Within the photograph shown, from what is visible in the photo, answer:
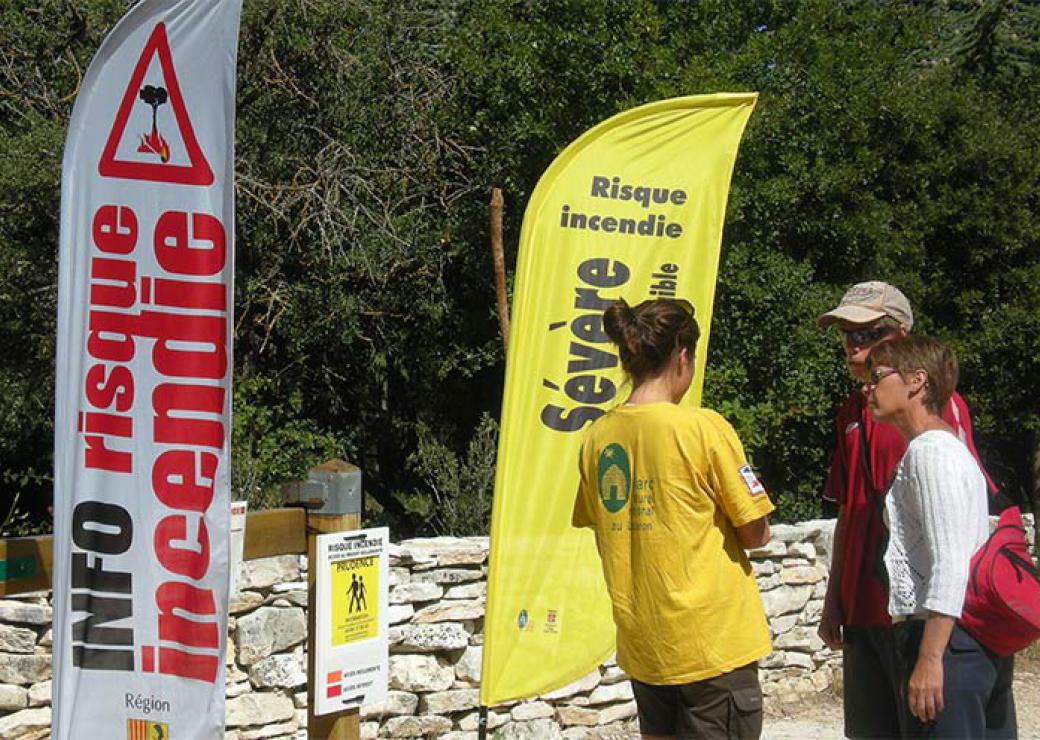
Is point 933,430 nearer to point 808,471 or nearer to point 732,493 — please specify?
point 732,493

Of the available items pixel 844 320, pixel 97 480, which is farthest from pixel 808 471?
pixel 97 480

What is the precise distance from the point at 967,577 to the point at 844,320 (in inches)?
37.6

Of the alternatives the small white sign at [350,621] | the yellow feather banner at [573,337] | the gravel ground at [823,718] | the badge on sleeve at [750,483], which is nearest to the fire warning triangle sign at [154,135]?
the small white sign at [350,621]

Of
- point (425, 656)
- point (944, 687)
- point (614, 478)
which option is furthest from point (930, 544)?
point (425, 656)

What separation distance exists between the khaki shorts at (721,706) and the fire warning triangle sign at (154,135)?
1999 mm

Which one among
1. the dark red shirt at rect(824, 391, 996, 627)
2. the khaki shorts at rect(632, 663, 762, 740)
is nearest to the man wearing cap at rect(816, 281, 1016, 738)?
the dark red shirt at rect(824, 391, 996, 627)

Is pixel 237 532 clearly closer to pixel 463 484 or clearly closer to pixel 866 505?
pixel 866 505

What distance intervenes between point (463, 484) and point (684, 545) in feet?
18.1

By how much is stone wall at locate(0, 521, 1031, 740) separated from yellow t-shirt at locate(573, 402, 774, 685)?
2.82 metres

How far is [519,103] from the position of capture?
409 inches

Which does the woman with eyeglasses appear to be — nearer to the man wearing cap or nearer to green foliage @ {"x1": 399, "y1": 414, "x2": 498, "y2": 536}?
the man wearing cap

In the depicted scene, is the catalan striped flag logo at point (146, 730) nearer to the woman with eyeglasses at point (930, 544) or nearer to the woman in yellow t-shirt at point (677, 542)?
the woman in yellow t-shirt at point (677, 542)

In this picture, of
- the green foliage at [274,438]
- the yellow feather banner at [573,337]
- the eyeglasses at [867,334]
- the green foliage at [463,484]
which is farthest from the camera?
the green foliage at [274,438]

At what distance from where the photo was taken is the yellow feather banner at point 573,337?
4.89 meters
